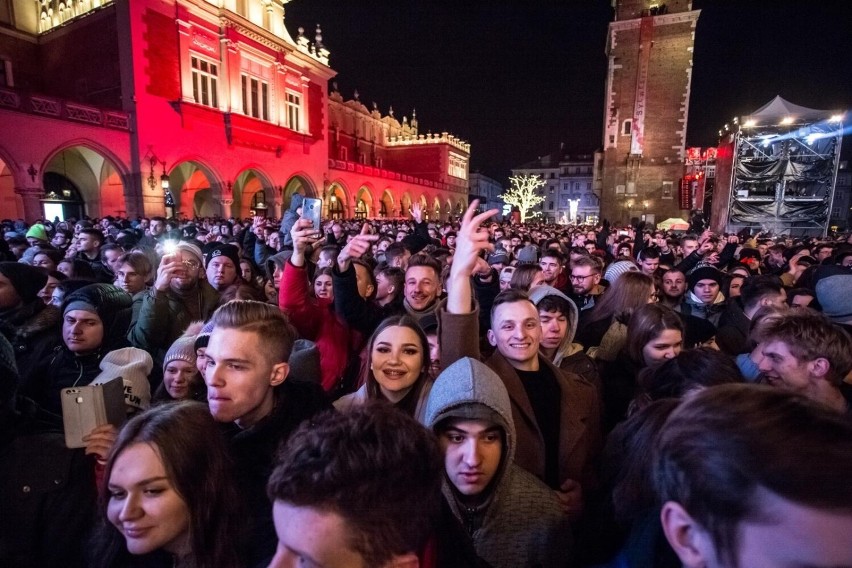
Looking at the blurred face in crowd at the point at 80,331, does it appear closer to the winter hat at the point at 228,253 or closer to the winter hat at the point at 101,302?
the winter hat at the point at 101,302

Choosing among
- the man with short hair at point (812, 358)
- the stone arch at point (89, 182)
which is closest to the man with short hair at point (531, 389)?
the man with short hair at point (812, 358)

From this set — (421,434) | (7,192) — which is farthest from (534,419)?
(7,192)

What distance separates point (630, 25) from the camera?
31.5 metres

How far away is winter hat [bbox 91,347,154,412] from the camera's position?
2.44 metres

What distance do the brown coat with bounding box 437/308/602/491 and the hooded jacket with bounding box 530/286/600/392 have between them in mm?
542

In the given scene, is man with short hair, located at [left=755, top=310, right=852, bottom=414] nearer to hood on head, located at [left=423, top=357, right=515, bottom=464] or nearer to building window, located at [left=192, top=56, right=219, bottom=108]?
hood on head, located at [left=423, top=357, right=515, bottom=464]

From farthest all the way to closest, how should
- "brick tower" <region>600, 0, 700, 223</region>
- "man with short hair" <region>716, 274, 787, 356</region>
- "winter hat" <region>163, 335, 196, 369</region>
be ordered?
1. "brick tower" <region>600, 0, 700, 223</region>
2. "man with short hair" <region>716, 274, 787, 356</region>
3. "winter hat" <region>163, 335, 196, 369</region>

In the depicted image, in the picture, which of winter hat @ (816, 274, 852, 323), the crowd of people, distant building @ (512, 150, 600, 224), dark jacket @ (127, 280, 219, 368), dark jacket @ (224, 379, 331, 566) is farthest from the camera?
distant building @ (512, 150, 600, 224)

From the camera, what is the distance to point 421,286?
366cm

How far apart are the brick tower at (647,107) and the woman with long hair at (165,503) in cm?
3597

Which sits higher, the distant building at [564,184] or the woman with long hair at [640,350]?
the distant building at [564,184]

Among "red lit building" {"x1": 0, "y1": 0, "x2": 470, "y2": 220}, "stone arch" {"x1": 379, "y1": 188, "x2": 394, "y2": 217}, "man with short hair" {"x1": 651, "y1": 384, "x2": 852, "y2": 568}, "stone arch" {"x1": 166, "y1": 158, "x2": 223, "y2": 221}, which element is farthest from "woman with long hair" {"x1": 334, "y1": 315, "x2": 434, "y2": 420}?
"stone arch" {"x1": 379, "y1": 188, "x2": 394, "y2": 217}

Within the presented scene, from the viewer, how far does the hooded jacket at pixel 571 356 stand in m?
3.00

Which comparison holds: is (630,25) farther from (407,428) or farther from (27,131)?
(407,428)
